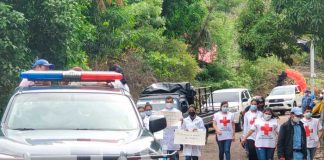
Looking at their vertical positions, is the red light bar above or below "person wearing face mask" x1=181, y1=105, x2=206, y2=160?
above

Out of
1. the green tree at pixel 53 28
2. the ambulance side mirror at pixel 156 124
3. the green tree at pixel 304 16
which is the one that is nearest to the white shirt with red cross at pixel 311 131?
the green tree at pixel 304 16

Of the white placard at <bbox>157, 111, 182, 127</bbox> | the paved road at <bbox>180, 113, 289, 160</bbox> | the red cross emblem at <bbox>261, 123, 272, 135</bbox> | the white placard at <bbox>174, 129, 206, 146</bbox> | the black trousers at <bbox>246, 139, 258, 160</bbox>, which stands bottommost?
the paved road at <bbox>180, 113, 289, 160</bbox>

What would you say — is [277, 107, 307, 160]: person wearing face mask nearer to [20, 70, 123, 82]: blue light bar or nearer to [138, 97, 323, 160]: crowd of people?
[138, 97, 323, 160]: crowd of people

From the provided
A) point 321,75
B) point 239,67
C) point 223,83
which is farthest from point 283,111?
point 321,75

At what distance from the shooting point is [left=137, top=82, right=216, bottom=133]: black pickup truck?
22422 millimetres

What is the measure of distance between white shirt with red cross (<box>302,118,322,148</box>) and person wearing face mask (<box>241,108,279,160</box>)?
674 mm

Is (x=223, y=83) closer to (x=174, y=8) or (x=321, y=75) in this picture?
(x=174, y=8)

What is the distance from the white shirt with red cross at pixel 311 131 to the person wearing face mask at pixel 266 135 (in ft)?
2.21

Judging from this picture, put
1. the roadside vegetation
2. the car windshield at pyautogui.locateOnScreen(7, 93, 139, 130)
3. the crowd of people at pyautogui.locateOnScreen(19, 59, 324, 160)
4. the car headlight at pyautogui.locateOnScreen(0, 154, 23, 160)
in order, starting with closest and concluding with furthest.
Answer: the car headlight at pyautogui.locateOnScreen(0, 154, 23, 160) < the car windshield at pyautogui.locateOnScreen(7, 93, 139, 130) < the crowd of people at pyautogui.locateOnScreen(19, 59, 324, 160) < the roadside vegetation

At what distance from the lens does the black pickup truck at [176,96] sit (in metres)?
22.4

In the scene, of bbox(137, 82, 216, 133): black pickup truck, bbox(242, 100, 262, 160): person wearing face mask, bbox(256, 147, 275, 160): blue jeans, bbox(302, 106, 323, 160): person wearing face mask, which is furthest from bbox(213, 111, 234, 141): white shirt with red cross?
bbox(137, 82, 216, 133): black pickup truck

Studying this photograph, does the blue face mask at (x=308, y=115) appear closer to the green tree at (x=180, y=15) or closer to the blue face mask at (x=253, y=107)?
the blue face mask at (x=253, y=107)

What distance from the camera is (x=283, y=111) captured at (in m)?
38.3

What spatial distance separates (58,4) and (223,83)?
26311 mm
